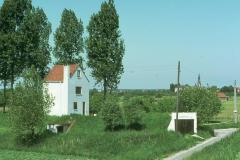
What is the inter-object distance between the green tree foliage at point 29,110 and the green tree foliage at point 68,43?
34037 mm

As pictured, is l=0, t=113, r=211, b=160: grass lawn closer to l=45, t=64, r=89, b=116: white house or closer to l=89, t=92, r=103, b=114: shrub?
l=45, t=64, r=89, b=116: white house

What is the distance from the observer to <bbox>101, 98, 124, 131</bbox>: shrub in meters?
60.8

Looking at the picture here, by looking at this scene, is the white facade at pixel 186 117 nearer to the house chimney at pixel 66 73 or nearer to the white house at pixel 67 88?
the white house at pixel 67 88

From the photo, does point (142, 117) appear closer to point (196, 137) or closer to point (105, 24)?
point (196, 137)

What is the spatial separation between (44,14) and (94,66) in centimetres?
1571

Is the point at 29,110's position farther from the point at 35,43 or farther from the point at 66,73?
the point at 35,43

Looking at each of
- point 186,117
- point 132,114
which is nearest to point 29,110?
point 132,114

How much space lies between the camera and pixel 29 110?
55719mm

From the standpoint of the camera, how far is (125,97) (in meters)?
63.1

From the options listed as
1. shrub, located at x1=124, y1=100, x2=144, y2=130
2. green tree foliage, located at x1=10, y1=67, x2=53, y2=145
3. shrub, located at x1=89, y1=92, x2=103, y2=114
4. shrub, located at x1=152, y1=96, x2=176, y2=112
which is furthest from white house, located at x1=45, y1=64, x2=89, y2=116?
green tree foliage, located at x1=10, y1=67, x2=53, y2=145

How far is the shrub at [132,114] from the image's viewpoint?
202 feet

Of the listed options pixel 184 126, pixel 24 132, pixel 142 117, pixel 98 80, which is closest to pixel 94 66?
pixel 98 80

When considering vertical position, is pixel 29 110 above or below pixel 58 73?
below

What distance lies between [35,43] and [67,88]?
8380mm
